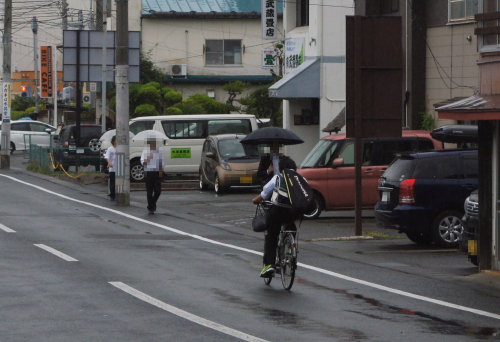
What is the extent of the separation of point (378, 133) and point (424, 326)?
33.2 ft

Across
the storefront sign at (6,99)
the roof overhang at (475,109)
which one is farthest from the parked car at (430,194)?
the storefront sign at (6,99)

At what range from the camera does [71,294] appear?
12609 mm

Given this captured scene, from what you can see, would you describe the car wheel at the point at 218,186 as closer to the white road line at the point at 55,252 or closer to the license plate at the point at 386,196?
the license plate at the point at 386,196

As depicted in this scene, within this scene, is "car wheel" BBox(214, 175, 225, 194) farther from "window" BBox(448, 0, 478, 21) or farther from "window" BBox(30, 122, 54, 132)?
"window" BBox(30, 122, 54, 132)

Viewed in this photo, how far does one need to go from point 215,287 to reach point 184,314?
91.0 inches

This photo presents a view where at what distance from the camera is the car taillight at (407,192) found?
61.5 ft

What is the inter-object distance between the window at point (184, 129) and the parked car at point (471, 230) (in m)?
20.5

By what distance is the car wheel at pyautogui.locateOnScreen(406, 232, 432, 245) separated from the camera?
1947 cm

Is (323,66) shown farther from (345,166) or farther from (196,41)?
(196,41)

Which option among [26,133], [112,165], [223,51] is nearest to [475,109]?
[112,165]

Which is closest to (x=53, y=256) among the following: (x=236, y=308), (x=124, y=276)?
(x=124, y=276)

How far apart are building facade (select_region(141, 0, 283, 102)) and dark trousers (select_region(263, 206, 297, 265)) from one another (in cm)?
4808

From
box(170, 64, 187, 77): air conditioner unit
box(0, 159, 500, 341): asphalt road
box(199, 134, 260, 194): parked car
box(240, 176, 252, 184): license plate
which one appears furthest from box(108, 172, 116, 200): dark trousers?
box(170, 64, 187, 77): air conditioner unit

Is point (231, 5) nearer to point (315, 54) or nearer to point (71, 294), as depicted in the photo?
point (315, 54)
